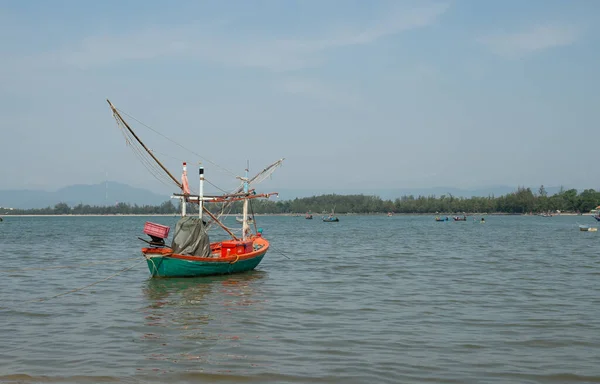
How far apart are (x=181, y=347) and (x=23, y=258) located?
30.8 m

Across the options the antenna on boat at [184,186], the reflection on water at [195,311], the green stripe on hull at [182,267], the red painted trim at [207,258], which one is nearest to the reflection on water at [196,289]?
the reflection on water at [195,311]

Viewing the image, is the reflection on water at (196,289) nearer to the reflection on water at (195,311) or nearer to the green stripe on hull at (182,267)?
the reflection on water at (195,311)

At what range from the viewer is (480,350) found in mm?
13641

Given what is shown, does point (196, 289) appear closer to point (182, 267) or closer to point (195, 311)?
point (182, 267)

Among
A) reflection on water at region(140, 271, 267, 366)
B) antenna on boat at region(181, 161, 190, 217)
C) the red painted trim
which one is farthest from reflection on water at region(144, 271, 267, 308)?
antenna on boat at region(181, 161, 190, 217)

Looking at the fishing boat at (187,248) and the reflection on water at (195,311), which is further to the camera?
the fishing boat at (187,248)

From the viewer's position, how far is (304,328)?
52.9 ft

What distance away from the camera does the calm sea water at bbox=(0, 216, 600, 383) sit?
12031 millimetres

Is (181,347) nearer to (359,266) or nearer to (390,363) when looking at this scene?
(390,363)

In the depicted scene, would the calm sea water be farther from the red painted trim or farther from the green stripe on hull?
the red painted trim

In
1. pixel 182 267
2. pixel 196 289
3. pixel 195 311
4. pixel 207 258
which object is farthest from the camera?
pixel 207 258

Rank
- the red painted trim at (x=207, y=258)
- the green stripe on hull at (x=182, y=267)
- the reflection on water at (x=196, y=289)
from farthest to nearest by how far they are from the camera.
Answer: the green stripe on hull at (x=182, y=267)
the red painted trim at (x=207, y=258)
the reflection on water at (x=196, y=289)

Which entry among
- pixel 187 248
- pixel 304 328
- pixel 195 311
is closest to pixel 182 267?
pixel 187 248

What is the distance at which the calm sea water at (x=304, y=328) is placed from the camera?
1203 cm
